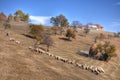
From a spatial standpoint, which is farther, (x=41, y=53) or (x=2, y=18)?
(x=2, y=18)

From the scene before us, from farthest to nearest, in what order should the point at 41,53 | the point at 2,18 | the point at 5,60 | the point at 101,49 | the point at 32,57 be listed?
the point at 2,18 < the point at 101,49 < the point at 41,53 < the point at 32,57 < the point at 5,60

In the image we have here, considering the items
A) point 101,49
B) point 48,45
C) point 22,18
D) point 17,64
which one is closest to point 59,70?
point 17,64

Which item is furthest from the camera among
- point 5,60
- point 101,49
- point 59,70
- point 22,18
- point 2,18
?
point 22,18

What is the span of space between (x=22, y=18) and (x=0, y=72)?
383ft

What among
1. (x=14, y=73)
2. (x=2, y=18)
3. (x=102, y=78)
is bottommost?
(x=102, y=78)

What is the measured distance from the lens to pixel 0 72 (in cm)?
2511

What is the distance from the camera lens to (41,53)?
40.1 m

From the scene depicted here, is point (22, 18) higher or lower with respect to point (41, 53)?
higher

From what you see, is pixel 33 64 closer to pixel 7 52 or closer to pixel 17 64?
pixel 17 64

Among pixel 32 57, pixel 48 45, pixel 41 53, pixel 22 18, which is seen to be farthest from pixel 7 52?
pixel 22 18

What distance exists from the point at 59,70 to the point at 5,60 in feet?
27.6

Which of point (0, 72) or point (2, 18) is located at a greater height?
point (2, 18)

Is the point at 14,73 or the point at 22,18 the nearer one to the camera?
the point at 14,73

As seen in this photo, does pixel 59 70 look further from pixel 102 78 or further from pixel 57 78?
pixel 102 78
